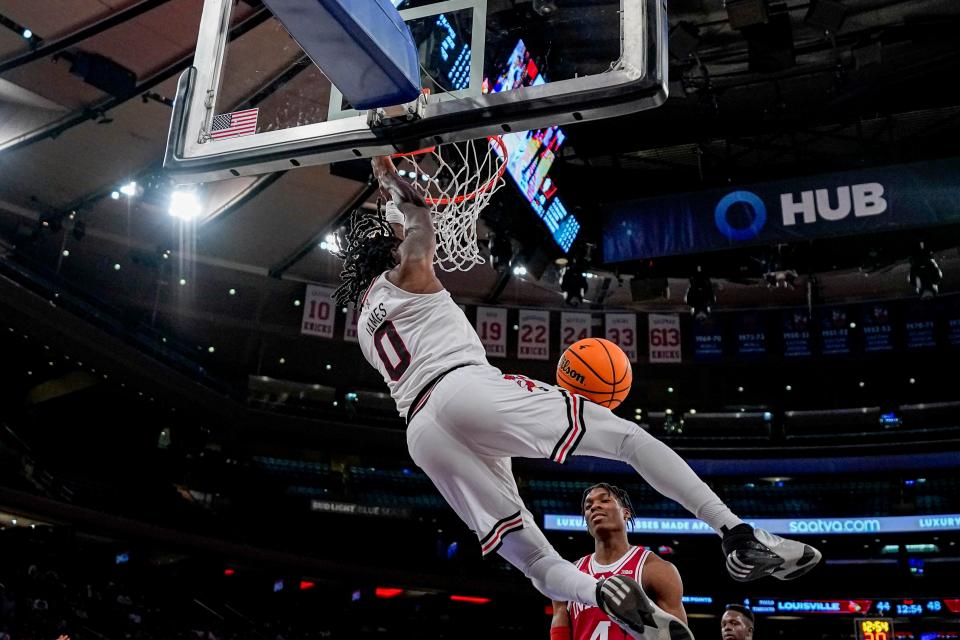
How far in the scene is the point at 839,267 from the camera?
41.5ft

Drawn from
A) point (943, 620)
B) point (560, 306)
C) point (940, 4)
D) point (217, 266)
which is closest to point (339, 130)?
point (940, 4)

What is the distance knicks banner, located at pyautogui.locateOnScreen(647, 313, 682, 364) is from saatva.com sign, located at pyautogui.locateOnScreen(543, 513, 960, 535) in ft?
12.9

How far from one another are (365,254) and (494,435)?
114 centimetres

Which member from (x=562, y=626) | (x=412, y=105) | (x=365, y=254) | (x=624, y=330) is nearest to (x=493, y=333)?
(x=624, y=330)

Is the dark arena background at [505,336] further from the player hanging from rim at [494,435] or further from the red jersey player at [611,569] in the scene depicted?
the red jersey player at [611,569]

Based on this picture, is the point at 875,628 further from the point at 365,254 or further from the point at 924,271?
Result: the point at 365,254

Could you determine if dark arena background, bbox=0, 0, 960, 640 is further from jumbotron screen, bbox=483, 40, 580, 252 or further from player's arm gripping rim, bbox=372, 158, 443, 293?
player's arm gripping rim, bbox=372, 158, 443, 293

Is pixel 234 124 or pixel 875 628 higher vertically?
pixel 234 124

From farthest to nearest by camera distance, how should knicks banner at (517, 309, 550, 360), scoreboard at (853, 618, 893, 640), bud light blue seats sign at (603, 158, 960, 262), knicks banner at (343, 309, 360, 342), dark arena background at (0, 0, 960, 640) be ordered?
knicks banner at (343, 309, 360, 342), knicks banner at (517, 309, 550, 360), scoreboard at (853, 618, 893, 640), dark arena background at (0, 0, 960, 640), bud light blue seats sign at (603, 158, 960, 262)

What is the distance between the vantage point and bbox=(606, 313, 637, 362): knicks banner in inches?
707

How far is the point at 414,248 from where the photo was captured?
142 inches

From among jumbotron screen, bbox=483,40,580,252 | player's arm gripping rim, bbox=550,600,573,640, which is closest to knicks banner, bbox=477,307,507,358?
jumbotron screen, bbox=483,40,580,252

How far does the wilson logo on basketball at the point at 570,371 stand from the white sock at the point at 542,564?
A: 2.26 feet

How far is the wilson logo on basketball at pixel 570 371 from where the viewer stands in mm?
3818
